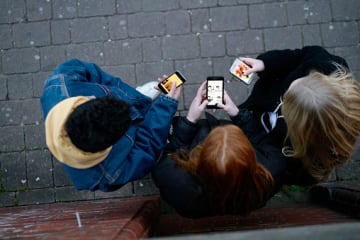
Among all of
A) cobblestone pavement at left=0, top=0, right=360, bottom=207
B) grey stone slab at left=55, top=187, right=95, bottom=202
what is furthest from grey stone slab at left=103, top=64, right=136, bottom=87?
grey stone slab at left=55, top=187, right=95, bottom=202

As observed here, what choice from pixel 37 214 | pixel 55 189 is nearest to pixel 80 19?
pixel 55 189

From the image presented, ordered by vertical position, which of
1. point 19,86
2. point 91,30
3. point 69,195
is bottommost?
point 69,195

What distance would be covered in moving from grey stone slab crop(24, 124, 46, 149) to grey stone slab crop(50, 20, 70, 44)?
778 millimetres

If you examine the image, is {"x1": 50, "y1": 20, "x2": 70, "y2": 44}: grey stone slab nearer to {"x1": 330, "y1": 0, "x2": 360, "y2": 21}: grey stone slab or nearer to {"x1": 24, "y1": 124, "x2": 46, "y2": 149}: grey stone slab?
{"x1": 24, "y1": 124, "x2": 46, "y2": 149}: grey stone slab

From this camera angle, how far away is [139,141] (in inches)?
79.2

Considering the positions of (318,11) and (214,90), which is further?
(318,11)

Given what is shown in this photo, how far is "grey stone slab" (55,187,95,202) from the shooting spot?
3.21 meters

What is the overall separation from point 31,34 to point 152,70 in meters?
1.14

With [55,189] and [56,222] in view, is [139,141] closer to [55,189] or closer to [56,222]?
[56,222]

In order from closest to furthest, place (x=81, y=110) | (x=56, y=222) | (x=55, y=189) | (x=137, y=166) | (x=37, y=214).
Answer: (x=81, y=110)
(x=137, y=166)
(x=56, y=222)
(x=37, y=214)
(x=55, y=189)

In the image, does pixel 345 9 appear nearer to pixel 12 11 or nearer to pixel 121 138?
pixel 121 138

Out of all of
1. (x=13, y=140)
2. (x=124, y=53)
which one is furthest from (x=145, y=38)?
(x=13, y=140)

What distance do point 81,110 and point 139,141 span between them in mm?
587

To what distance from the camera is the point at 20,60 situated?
10.8ft
